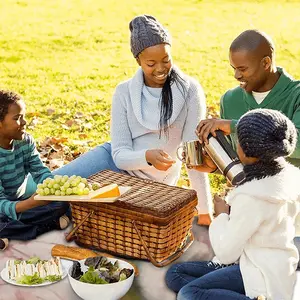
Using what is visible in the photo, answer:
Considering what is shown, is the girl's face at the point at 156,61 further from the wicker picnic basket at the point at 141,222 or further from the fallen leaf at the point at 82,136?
the fallen leaf at the point at 82,136

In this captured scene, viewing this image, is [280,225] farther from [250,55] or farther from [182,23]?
[182,23]

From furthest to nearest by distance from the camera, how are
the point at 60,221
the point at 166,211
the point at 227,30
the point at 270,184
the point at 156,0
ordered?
the point at 156,0
the point at 227,30
the point at 60,221
the point at 166,211
the point at 270,184

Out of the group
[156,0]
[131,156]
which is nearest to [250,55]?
[131,156]

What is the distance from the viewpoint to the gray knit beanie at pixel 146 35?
342 centimetres

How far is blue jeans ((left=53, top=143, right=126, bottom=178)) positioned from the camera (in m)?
3.72

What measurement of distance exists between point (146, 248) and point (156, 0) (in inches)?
356

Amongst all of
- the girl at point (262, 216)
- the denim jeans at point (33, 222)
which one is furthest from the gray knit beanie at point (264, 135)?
the denim jeans at point (33, 222)

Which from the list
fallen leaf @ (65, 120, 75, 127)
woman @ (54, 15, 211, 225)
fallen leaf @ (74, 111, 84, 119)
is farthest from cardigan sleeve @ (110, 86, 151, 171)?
fallen leaf @ (74, 111, 84, 119)

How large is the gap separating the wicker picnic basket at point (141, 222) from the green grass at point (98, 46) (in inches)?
87.5

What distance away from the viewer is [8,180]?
11.3ft

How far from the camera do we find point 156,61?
3.42 meters

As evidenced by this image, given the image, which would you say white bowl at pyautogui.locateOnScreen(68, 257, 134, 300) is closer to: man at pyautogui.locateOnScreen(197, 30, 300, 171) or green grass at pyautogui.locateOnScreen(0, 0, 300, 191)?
man at pyautogui.locateOnScreen(197, 30, 300, 171)

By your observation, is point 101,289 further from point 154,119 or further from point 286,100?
point 286,100

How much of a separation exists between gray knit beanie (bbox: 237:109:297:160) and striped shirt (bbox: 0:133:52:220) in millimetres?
1397
